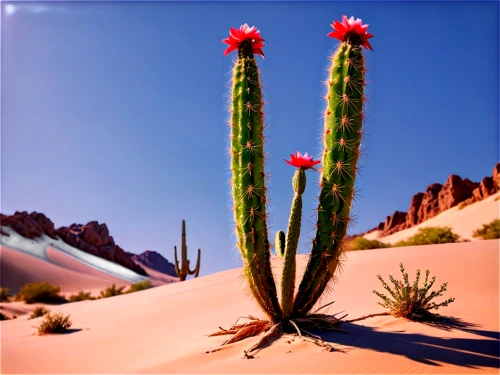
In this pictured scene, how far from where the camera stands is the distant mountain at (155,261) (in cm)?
9338

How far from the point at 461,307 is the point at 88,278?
147ft

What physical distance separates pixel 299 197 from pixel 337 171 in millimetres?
729

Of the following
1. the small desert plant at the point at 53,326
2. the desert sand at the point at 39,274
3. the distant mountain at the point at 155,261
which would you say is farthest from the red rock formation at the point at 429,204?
the small desert plant at the point at 53,326

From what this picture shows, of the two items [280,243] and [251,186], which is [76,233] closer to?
[280,243]

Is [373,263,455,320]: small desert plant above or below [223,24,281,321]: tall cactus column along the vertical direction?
below

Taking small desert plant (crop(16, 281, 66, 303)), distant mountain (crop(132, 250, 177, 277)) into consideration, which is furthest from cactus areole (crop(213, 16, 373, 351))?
distant mountain (crop(132, 250, 177, 277))

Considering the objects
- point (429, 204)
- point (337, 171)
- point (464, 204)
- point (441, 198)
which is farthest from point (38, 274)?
point (441, 198)

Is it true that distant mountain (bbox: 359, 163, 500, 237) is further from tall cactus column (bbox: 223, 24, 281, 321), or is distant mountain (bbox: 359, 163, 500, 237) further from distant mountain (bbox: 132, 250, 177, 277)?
tall cactus column (bbox: 223, 24, 281, 321)

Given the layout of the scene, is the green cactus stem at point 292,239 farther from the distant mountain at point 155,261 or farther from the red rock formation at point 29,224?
the distant mountain at point 155,261

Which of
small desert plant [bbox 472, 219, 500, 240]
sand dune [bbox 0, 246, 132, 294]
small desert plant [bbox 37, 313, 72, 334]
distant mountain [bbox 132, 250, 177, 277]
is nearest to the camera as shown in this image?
small desert plant [bbox 37, 313, 72, 334]

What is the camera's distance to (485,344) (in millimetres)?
5645

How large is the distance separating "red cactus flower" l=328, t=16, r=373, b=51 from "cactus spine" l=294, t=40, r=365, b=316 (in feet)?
0.95

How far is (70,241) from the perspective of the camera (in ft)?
198

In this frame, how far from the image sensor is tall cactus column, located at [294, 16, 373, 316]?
639 cm
